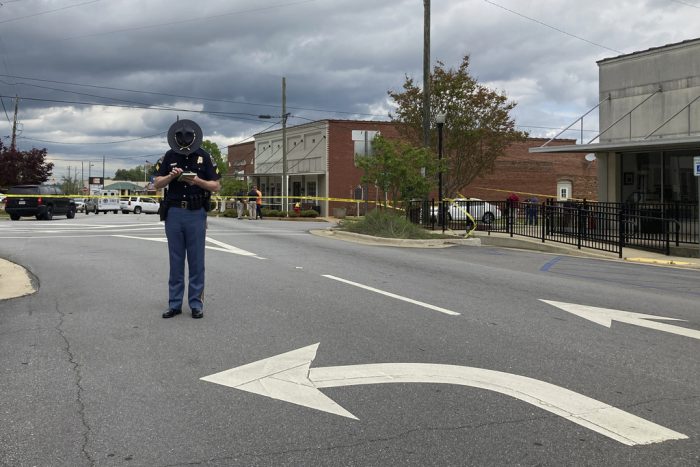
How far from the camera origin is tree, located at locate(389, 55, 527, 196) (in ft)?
95.4

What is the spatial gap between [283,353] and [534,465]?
8.95 feet

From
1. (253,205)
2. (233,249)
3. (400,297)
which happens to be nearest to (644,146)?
(233,249)

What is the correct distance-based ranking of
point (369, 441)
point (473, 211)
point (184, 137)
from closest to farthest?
point (369, 441), point (184, 137), point (473, 211)

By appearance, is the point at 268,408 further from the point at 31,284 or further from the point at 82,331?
the point at 31,284

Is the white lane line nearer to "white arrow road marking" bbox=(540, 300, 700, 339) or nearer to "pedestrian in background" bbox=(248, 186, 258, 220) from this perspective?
"white arrow road marking" bbox=(540, 300, 700, 339)

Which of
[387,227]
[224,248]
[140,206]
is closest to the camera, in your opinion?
[224,248]

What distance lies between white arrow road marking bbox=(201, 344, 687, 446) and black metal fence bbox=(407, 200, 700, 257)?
41.9 ft

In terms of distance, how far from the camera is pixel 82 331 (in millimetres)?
6547

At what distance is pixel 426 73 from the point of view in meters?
25.0

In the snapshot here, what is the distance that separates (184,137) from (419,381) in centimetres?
369

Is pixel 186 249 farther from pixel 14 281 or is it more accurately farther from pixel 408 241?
pixel 408 241

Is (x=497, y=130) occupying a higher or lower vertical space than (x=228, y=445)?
higher

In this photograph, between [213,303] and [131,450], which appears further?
[213,303]

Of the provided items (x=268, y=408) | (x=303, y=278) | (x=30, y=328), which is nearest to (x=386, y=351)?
(x=268, y=408)
